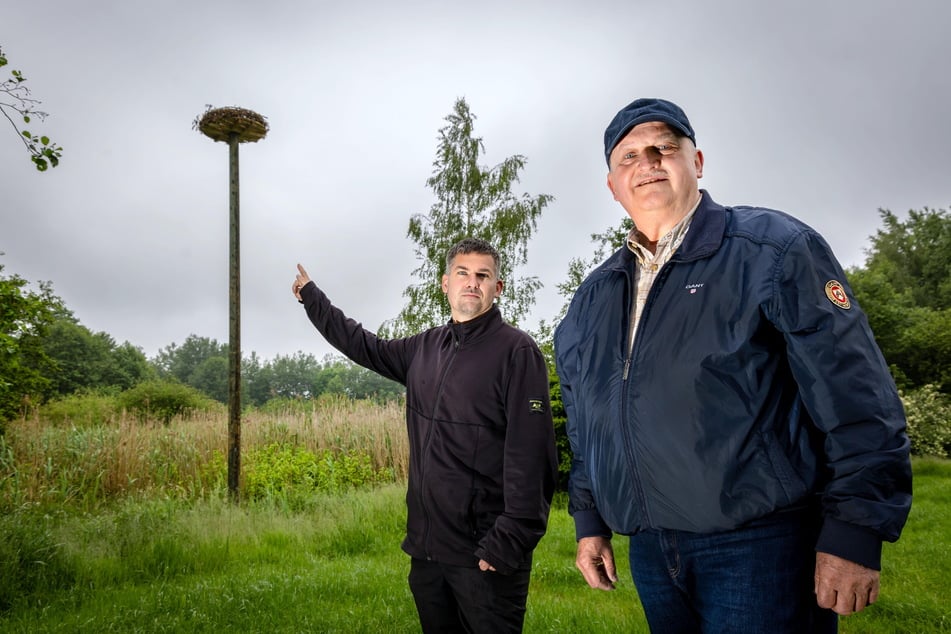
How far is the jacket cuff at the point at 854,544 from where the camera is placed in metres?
1.45

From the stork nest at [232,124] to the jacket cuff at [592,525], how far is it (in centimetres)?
789

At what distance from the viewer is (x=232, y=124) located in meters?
8.51

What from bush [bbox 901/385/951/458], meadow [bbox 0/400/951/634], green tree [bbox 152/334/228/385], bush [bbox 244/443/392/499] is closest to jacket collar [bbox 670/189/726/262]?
meadow [bbox 0/400/951/634]

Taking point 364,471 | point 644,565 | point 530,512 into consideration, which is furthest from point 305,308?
point 364,471

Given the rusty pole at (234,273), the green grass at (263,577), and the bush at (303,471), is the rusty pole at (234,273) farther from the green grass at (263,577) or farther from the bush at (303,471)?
the green grass at (263,577)

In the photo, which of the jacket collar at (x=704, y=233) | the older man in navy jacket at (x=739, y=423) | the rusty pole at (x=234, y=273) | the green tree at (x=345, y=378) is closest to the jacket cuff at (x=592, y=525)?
the older man in navy jacket at (x=739, y=423)

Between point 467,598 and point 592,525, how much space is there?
33.8 inches

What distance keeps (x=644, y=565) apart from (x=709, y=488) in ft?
1.21

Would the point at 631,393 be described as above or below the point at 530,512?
above

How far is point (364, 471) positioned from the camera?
33.8 ft

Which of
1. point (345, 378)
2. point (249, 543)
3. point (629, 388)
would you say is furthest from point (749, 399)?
point (345, 378)

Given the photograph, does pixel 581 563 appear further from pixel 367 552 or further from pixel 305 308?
pixel 367 552

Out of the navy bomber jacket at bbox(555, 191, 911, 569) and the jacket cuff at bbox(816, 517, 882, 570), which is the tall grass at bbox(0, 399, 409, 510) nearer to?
the navy bomber jacket at bbox(555, 191, 911, 569)

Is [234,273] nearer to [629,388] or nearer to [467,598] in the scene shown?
[467,598]
